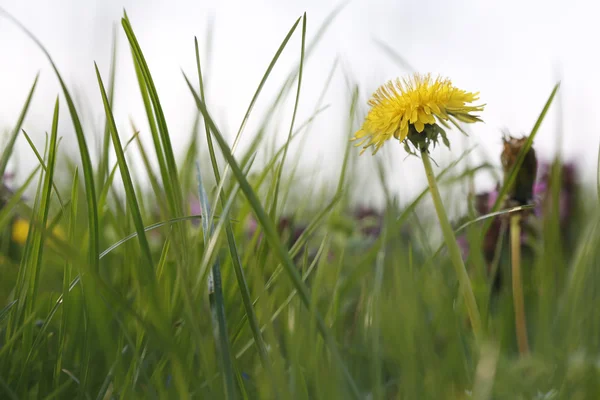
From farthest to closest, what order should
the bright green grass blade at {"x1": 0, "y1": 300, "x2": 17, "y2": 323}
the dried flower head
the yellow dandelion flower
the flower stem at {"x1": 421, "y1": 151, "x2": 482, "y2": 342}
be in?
the yellow dandelion flower, the dried flower head, the bright green grass blade at {"x1": 0, "y1": 300, "x2": 17, "y2": 323}, the flower stem at {"x1": 421, "y1": 151, "x2": 482, "y2": 342}

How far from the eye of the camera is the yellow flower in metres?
0.62

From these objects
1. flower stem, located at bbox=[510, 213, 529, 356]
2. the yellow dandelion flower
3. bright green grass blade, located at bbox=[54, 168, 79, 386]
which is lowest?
flower stem, located at bbox=[510, 213, 529, 356]

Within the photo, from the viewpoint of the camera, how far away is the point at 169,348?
1.42 feet

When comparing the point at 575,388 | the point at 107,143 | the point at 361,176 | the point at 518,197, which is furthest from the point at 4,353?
the point at 361,176

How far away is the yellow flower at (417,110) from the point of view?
0.62 m

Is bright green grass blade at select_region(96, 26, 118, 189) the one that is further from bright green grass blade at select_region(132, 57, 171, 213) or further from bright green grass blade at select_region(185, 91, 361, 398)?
bright green grass blade at select_region(185, 91, 361, 398)

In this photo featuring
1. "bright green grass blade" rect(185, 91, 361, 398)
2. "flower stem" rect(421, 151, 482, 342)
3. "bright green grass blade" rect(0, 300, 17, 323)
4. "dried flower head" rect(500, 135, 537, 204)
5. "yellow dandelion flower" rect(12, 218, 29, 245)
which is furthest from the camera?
"yellow dandelion flower" rect(12, 218, 29, 245)

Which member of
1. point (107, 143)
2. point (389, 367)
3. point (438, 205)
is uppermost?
point (107, 143)

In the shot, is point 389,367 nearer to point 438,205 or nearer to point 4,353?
point 438,205

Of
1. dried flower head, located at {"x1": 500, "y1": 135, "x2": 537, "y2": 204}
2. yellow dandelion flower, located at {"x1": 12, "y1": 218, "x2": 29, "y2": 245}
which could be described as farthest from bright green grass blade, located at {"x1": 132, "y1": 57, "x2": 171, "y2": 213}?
yellow dandelion flower, located at {"x1": 12, "y1": 218, "x2": 29, "y2": 245}

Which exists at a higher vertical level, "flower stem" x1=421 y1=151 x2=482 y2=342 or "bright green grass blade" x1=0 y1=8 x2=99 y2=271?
"bright green grass blade" x1=0 y1=8 x2=99 y2=271

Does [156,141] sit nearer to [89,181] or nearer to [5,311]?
[89,181]

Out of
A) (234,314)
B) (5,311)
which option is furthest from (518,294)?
(5,311)

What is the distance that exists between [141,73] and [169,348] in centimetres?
35
